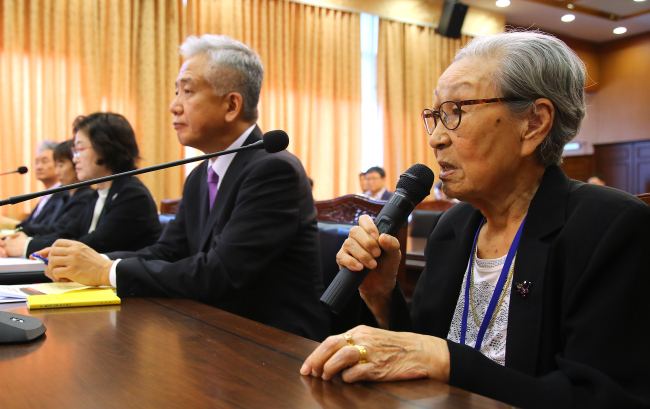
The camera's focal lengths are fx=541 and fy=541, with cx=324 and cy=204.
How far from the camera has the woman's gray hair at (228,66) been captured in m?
1.83

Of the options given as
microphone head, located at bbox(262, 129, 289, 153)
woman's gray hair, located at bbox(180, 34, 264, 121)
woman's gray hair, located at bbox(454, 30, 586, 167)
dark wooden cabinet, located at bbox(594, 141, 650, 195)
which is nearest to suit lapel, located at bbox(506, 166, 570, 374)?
woman's gray hair, located at bbox(454, 30, 586, 167)

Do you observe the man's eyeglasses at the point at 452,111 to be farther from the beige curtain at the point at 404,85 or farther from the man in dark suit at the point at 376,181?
the beige curtain at the point at 404,85

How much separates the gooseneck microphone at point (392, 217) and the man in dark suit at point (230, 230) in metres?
0.56

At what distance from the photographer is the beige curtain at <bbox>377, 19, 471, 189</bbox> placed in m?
7.64

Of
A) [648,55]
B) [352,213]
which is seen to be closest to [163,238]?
[352,213]

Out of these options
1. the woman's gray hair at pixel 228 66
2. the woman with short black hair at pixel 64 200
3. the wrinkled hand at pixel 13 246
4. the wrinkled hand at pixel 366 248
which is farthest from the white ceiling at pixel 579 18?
the wrinkled hand at pixel 366 248

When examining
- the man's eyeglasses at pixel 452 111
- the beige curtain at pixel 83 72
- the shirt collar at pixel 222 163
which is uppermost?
the beige curtain at pixel 83 72

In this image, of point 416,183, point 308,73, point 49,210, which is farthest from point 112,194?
point 308,73

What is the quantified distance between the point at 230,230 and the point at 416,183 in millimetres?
651

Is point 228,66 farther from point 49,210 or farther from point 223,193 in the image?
A: point 49,210

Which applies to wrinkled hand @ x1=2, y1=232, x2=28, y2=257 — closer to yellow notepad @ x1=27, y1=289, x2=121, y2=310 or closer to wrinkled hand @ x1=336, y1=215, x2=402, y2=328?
yellow notepad @ x1=27, y1=289, x2=121, y2=310

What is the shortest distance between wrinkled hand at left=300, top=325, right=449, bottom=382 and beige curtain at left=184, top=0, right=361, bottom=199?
19.7 feet

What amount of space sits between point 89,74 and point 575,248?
5772mm

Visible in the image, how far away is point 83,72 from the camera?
5727mm
